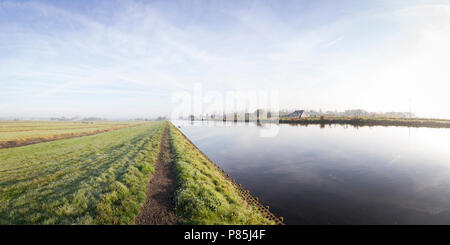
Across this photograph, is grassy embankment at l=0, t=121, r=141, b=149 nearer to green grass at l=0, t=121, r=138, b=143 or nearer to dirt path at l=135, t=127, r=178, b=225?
green grass at l=0, t=121, r=138, b=143

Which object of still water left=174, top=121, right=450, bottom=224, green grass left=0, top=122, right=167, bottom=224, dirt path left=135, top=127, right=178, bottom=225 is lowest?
still water left=174, top=121, right=450, bottom=224

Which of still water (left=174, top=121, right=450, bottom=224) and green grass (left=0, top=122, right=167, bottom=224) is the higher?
green grass (left=0, top=122, right=167, bottom=224)

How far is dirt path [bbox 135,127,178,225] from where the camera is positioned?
6199 millimetres

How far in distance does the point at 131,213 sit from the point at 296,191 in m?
9.76

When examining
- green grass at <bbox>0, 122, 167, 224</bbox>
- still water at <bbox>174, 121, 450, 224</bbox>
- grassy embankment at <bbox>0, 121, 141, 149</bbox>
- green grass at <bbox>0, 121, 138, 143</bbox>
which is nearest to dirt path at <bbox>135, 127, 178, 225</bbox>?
green grass at <bbox>0, 122, 167, 224</bbox>

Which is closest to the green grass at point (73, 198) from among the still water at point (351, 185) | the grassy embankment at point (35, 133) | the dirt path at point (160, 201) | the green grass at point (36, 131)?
the dirt path at point (160, 201)

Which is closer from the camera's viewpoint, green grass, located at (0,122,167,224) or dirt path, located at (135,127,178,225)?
green grass, located at (0,122,167,224)

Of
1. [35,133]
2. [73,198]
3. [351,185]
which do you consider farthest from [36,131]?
[351,185]

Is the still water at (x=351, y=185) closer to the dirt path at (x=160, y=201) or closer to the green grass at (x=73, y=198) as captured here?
the dirt path at (x=160, y=201)

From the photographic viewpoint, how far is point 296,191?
10.8 meters

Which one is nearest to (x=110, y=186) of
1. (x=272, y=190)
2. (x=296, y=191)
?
(x=272, y=190)

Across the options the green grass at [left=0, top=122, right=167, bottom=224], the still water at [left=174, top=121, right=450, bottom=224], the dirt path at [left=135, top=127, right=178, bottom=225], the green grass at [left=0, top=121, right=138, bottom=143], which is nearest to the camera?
the green grass at [left=0, top=122, right=167, bottom=224]

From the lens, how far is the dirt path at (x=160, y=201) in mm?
6199

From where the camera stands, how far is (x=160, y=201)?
25.1 feet
